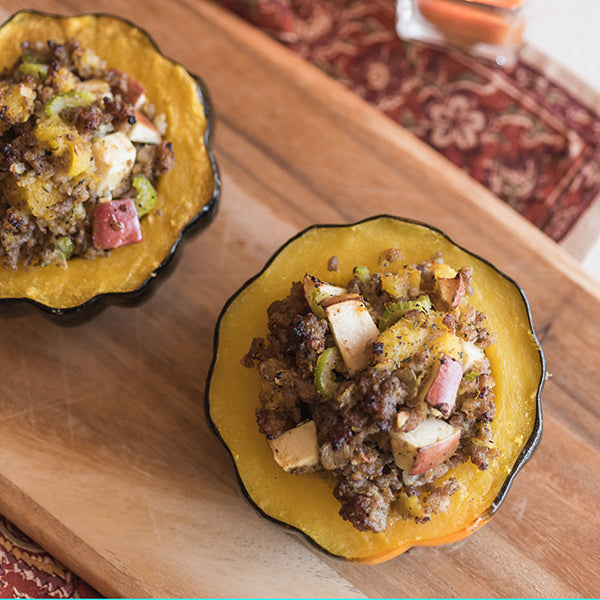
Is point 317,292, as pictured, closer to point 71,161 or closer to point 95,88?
point 71,161

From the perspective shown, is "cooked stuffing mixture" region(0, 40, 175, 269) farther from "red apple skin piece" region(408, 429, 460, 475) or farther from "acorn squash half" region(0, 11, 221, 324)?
"red apple skin piece" region(408, 429, 460, 475)

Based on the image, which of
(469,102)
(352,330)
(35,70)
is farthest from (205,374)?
(469,102)

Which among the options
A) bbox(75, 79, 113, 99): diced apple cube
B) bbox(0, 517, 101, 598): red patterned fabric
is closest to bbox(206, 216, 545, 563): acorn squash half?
bbox(75, 79, 113, 99): diced apple cube

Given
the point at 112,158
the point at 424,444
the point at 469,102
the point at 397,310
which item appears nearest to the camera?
the point at 424,444

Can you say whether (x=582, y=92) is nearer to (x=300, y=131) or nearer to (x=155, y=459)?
(x=300, y=131)

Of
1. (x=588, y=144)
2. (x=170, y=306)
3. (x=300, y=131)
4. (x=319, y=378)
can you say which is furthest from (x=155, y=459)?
(x=588, y=144)

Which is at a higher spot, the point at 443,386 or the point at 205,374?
the point at 443,386
